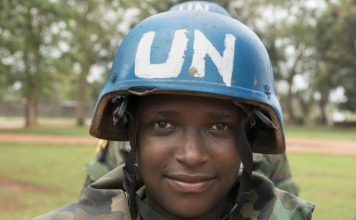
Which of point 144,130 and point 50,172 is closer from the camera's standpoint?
point 144,130

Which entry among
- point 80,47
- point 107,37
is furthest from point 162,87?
point 107,37

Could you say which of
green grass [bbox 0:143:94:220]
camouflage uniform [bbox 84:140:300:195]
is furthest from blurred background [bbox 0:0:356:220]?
camouflage uniform [bbox 84:140:300:195]

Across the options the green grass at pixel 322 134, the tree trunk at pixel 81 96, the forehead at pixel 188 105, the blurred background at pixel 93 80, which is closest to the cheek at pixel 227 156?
the forehead at pixel 188 105

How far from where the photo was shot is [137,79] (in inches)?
83.1

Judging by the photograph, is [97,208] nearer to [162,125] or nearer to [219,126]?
[162,125]

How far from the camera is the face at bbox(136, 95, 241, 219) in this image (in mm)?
2031

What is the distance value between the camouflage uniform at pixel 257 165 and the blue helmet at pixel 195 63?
1.37m

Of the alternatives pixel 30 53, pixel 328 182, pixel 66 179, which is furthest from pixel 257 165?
pixel 30 53

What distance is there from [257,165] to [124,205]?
1517mm

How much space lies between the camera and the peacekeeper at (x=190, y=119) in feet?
6.71

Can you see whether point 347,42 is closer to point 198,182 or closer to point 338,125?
point 338,125

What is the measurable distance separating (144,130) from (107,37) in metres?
35.9

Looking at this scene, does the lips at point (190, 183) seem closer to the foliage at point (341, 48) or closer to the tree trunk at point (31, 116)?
the tree trunk at point (31, 116)

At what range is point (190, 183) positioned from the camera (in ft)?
6.66
